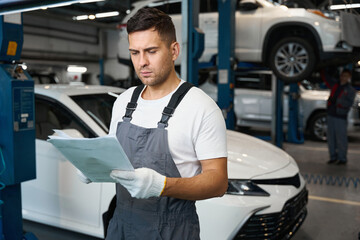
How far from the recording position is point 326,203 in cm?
457

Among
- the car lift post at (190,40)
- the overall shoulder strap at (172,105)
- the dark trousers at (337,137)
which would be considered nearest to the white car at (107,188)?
the car lift post at (190,40)

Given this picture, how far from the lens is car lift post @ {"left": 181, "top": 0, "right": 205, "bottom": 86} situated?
3686 millimetres

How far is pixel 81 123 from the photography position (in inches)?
118

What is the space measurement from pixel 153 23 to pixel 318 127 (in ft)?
27.9

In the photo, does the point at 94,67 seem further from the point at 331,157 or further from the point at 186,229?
the point at 186,229

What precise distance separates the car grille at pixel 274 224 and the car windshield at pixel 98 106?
1328 millimetres

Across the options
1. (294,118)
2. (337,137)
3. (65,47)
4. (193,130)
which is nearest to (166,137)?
(193,130)

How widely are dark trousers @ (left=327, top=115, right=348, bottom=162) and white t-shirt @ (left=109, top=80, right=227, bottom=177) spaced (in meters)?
5.91

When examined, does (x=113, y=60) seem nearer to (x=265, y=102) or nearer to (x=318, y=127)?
(x=265, y=102)

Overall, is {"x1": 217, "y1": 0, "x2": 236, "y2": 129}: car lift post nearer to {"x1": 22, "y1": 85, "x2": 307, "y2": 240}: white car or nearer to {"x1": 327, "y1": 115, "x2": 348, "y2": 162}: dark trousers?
{"x1": 22, "y1": 85, "x2": 307, "y2": 240}: white car

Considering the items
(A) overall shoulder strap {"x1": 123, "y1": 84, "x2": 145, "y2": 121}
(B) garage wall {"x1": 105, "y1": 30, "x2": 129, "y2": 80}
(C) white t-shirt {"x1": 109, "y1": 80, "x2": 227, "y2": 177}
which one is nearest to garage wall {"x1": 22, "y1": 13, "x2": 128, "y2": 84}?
(B) garage wall {"x1": 105, "y1": 30, "x2": 129, "y2": 80}

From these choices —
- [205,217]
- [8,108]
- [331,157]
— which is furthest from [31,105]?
[331,157]

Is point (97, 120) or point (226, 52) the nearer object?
point (97, 120)

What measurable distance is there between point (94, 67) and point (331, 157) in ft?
55.0
